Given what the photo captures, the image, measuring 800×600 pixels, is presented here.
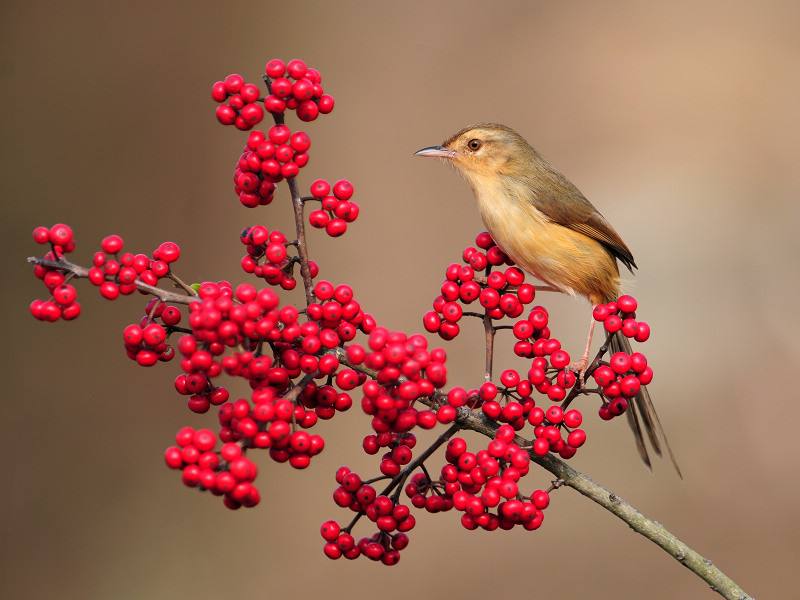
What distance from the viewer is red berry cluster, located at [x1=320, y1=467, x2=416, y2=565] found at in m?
2.45

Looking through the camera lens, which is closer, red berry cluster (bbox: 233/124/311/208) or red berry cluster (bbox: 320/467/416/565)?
red berry cluster (bbox: 233/124/311/208)

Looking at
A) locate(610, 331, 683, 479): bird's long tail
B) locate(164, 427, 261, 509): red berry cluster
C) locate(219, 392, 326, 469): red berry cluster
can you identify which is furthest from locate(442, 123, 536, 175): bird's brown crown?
locate(164, 427, 261, 509): red berry cluster

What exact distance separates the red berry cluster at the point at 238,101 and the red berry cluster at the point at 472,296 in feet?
2.31

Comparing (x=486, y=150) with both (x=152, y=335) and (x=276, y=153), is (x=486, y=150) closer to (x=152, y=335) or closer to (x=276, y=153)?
(x=276, y=153)

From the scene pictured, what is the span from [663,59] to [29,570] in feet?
20.5

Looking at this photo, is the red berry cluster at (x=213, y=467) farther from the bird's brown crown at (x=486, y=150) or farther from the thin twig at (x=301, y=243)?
the bird's brown crown at (x=486, y=150)

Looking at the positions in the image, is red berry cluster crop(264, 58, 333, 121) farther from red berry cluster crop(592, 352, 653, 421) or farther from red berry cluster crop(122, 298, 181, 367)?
red berry cluster crop(592, 352, 653, 421)

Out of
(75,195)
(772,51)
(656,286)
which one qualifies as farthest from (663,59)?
(75,195)

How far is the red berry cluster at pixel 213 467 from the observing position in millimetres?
1983

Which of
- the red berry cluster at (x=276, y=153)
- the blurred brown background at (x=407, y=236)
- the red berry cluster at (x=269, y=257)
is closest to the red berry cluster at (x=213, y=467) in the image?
the red berry cluster at (x=269, y=257)

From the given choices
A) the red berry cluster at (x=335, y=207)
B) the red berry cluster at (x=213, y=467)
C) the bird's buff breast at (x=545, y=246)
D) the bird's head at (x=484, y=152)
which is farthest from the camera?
the bird's head at (x=484, y=152)

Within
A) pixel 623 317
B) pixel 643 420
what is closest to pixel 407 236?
pixel 643 420

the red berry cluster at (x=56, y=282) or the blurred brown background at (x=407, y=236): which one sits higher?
the blurred brown background at (x=407, y=236)

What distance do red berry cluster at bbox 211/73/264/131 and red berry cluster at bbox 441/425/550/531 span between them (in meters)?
0.98
